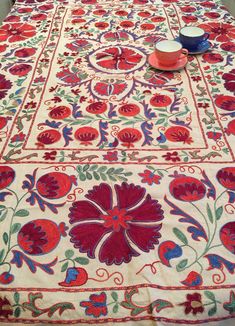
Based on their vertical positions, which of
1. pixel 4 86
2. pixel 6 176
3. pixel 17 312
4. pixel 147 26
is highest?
pixel 147 26

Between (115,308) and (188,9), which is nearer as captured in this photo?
(115,308)

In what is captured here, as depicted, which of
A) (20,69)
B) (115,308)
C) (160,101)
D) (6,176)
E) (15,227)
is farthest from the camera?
(20,69)

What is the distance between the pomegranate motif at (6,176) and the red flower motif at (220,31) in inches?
37.2

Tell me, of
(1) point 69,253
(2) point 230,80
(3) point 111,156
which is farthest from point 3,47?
(1) point 69,253

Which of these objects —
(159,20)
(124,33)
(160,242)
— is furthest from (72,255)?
(159,20)

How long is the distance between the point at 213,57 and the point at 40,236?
2.96 ft

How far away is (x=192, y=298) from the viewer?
0.63m

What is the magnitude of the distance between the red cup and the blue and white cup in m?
0.04

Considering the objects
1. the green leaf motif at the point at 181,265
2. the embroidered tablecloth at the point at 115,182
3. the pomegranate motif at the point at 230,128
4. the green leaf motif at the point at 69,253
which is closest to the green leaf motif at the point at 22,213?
the embroidered tablecloth at the point at 115,182

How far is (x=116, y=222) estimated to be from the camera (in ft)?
2.44

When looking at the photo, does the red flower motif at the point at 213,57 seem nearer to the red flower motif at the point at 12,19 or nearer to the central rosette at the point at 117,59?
the central rosette at the point at 117,59

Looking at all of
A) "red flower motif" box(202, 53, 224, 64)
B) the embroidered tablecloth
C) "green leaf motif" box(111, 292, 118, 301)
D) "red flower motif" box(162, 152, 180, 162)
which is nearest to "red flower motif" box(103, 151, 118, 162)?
the embroidered tablecloth

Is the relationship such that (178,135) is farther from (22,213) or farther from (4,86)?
(4,86)

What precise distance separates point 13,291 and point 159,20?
4.12 feet
